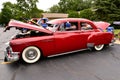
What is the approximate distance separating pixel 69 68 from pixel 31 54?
1493 millimetres

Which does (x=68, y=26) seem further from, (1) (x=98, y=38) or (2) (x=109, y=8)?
(2) (x=109, y=8)

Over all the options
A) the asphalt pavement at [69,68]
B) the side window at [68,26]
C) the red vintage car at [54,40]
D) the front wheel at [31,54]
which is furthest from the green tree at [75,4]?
the front wheel at [31,54]

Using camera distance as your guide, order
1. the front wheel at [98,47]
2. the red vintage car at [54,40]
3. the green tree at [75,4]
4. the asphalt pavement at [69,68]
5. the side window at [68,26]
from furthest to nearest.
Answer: the green tree at [75,4], the front wheel at [98,47], the side window at [68,26], the red vintage car at [54,40], the asphalt pavement at [69,68]

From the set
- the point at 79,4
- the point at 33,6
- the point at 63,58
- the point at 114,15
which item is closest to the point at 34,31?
the point at 63,58

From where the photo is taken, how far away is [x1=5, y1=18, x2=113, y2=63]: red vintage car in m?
5.54

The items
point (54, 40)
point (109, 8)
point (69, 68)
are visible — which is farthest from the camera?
point (109, 8)

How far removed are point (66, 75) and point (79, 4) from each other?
56851 mm

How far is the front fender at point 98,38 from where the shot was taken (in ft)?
22.0

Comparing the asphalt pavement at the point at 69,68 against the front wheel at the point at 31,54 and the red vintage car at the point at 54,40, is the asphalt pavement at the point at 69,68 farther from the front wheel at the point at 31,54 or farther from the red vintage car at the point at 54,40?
the red vintage car at the point at 54,40

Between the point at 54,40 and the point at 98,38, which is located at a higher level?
the point at 54,40

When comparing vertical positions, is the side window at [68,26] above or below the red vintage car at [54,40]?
above

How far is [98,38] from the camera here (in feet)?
22.5

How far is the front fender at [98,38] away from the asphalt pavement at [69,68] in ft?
1.65

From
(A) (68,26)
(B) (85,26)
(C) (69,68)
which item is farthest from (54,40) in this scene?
(B) (85,26)
